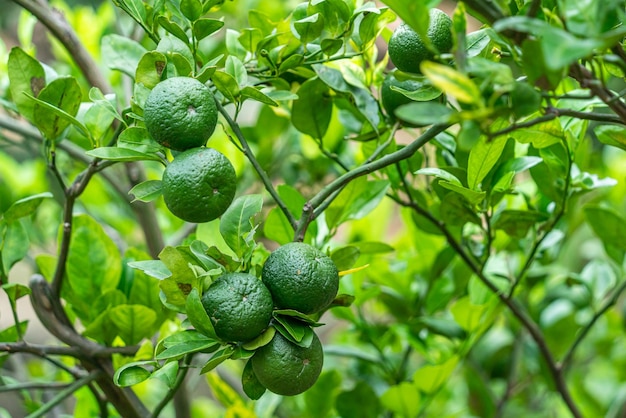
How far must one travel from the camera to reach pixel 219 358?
0.51 metres

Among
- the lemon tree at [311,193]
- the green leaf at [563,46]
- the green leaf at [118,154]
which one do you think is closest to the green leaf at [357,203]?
the lemon tree at [311,193]

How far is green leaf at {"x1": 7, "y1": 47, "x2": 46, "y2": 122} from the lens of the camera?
2.12 feet

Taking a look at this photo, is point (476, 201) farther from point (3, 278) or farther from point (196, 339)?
point (3, 278)

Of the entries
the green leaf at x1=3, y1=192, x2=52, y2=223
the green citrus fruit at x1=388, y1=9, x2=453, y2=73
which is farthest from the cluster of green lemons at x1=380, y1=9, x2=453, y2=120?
the green leaf at x1=3, y1=192, x2=52, y2=223

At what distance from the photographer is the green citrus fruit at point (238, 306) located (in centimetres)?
51

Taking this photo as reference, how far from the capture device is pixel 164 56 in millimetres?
552

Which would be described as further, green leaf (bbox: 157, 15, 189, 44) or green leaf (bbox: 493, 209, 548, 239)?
green leaf (bbox: 493, 209, 548, 239)

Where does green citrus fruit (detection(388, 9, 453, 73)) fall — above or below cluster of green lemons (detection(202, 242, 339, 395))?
above

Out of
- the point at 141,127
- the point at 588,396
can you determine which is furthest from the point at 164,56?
the point at 588,396

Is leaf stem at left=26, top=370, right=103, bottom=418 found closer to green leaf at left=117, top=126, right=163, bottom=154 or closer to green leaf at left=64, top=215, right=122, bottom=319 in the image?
green leaf at left=64, top=215, right=122, bottom=319

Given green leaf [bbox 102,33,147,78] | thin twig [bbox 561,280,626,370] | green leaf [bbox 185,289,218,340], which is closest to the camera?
green leaf [bbox 185,289,218,340]

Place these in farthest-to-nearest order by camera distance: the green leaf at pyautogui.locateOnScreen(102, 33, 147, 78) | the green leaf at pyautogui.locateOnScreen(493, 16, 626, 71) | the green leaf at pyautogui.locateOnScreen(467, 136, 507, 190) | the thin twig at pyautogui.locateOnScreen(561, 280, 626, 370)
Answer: the thin twig at pyautogui.locateOnScreen(561, 280, 626, 370) → the green leaf at pyautogui.locateOnScreen(102, 33, 147, 78) → the green leaf at pyautogui.locateOnScreen(467, 136, 507, 190) → the green leaf at pyautogui.locateOnScreen(493, 16, 626, 71)

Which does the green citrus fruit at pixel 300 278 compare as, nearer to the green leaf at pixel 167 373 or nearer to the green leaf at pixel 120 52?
the green leaf at pixel 167 373

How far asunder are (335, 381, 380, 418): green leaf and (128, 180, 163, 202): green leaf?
1.49 ft
